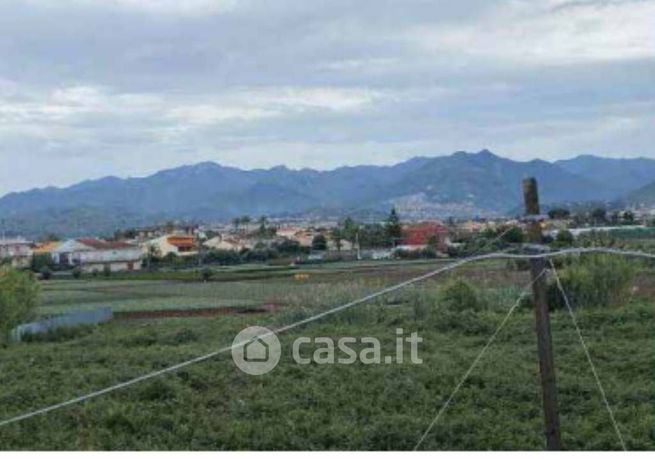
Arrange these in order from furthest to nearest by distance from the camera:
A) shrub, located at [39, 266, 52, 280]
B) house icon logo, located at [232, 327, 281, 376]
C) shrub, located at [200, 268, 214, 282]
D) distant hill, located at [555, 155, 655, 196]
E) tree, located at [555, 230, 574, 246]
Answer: distant hill, located at [555, 155, 655, 196], shrub, located at [39, 266, 52, 280], shrub, located at [200, 268, 214, 282], tree, located at [555, 230, 574, 246], house icon logo, located at [232, 327, 281, 376]

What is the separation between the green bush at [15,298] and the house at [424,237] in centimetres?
1089

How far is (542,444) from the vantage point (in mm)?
5562

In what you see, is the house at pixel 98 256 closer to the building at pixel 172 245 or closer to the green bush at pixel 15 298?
the building at pixel 172 245

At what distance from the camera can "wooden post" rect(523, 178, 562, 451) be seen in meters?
3.37

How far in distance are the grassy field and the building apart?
1906 centimetres

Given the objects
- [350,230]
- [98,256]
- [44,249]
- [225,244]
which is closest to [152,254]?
[98,256]

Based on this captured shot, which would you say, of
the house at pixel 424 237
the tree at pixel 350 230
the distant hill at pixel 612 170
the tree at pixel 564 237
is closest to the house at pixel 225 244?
the tree at pixel 350 230

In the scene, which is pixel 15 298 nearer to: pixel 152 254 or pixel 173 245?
pixel 152 254

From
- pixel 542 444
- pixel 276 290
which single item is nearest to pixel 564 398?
pixel 542 444

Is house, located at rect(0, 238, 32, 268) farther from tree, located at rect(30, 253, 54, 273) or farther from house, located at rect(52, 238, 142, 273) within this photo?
house, located at rect(52, 238, 142, 273)

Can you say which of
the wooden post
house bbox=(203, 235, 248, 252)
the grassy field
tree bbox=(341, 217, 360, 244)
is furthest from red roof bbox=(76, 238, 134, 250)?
the wooden post

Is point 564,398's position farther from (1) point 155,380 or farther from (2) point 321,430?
(1) point 155,380

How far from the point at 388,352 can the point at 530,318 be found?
2.58m

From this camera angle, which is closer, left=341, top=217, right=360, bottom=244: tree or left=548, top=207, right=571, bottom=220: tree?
left=548, top=207, right=571, bottom=220: tree
